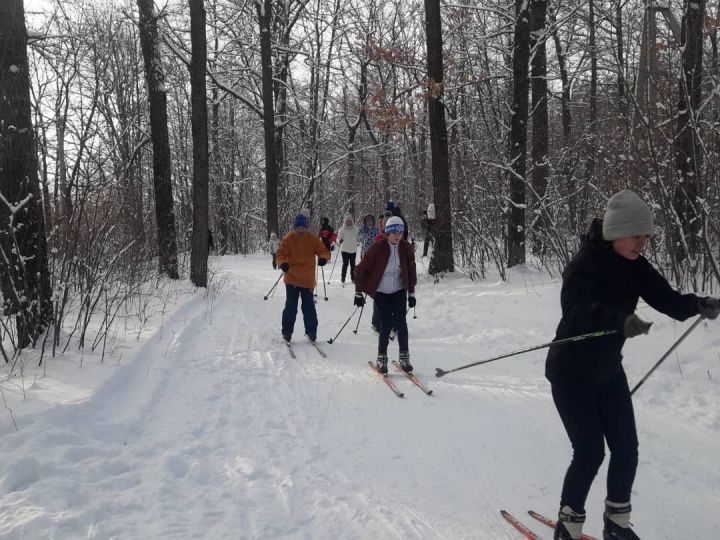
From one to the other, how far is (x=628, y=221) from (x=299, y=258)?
6.07 metres

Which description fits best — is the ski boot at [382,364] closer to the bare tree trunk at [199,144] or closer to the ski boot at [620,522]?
the ski boot at [620,522]

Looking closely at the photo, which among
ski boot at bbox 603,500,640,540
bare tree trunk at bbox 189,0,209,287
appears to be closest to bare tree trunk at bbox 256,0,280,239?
bare tree trunk at bbox 189,0,209,287

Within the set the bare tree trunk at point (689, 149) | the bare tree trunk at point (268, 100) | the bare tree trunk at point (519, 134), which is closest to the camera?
the bare tree trunk at point (689, 149)

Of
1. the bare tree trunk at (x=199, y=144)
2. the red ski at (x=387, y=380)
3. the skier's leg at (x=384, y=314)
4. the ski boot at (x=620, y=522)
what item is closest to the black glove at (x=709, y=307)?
the ski boot at (x=620, y=522)

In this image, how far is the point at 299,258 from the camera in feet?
27.6

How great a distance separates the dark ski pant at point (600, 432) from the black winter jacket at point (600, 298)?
73 mm

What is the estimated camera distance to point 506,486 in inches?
151

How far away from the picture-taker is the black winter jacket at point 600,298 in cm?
290

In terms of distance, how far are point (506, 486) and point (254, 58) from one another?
81.9 feet

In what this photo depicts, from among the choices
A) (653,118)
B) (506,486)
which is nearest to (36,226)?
(506,486)

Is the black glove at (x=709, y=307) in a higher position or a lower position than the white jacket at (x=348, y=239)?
lower

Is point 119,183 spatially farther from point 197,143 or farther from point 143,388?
point 197,143

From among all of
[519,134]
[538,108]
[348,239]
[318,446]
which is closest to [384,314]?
[318,446]

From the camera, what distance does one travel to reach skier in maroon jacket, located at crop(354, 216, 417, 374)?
6605mm
